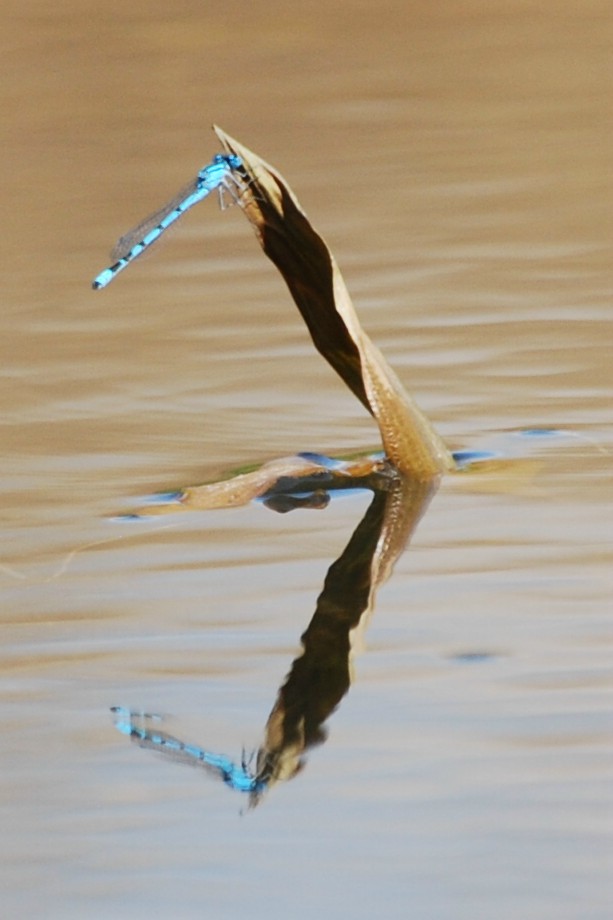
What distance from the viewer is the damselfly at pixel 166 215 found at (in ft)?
8.91

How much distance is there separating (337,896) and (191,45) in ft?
17.1

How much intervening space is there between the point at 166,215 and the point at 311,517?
3.04 feet

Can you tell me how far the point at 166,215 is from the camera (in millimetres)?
3133

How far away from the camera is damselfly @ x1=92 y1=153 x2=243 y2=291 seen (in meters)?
2.71

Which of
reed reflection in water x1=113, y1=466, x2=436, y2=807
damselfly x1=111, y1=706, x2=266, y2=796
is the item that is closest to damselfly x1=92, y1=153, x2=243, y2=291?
reed reflection in water x1=113, y1=466, x2=436, y2=807

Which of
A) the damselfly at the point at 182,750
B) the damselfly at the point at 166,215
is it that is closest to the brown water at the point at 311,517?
the damselfly at the point at 182,750

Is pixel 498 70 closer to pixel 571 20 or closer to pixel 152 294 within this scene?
pixel 571 20

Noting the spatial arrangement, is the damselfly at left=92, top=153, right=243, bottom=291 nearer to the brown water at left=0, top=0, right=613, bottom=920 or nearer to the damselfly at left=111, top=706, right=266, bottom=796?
the brown water at left=0, top=0, right=613, bottom=920

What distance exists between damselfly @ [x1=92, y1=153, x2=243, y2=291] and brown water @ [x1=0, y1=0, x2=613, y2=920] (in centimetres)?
18

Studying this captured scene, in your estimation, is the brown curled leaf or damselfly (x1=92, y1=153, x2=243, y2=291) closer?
the brown curled leaf

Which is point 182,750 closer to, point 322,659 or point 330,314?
point 322,659

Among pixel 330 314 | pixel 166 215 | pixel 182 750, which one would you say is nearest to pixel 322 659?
pixel 182 750

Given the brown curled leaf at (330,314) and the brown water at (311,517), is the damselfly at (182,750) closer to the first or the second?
the brown water at (311,517)

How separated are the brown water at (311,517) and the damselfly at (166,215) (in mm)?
181
